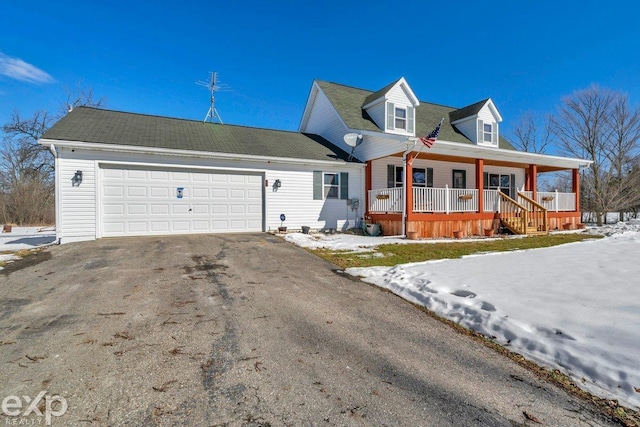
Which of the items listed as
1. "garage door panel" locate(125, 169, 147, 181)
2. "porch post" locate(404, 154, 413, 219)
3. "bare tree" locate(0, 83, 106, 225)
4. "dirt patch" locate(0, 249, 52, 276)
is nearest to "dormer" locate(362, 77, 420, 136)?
"porch post" locate(404, 154, 413, 219)

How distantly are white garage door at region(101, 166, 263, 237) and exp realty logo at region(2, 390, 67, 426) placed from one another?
353 inches

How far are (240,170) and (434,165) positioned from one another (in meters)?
9.62

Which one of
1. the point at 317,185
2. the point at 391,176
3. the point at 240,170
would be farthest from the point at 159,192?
the point at 391,176

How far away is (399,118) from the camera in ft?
49.6

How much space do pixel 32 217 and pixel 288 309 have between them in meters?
23.4

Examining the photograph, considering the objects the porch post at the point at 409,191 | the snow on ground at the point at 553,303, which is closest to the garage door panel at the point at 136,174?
the snow on ground at the point at 553,303

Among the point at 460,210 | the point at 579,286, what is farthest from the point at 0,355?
the point at 460,210

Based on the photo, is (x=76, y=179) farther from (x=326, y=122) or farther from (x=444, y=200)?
(x=444, y=200)

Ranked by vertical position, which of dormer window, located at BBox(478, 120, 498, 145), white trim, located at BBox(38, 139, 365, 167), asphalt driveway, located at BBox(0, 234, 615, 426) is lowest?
asphalt driveway, located at BBox(0, 234, 615, 426)

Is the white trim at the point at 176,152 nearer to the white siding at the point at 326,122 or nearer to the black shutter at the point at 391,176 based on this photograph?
the black shutter at the point at 391,176

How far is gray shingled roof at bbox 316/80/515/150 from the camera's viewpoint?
1487cm

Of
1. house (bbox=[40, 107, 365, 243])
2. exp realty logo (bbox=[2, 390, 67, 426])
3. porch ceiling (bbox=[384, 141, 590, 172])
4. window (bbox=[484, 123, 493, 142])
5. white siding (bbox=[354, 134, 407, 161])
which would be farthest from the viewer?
window (bbox=[484, 123, 493, 142])

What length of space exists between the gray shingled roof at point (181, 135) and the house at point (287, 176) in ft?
0.16

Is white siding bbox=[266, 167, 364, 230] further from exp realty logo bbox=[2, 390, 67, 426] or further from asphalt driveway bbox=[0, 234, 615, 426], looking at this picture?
exp realty logo bbox=[2, 390, 67, 426]
